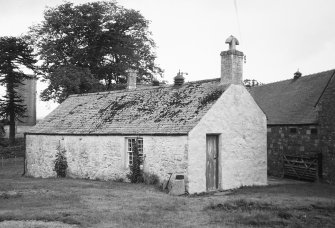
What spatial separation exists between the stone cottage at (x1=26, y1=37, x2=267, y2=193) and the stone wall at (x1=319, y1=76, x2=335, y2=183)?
3873 mm

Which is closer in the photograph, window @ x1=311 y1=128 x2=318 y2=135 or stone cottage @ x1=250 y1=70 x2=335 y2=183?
stone cottage @ x1=250 y1=70 x2=335 y2=183

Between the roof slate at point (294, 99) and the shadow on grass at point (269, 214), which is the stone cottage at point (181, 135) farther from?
the roof slate at point (294, 99)

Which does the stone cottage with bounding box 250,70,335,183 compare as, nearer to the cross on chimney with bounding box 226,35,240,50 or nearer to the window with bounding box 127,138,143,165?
the cross on chimney with bounding box 226,35,240,50

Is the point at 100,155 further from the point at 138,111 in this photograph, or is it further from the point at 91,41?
the point at 91,41

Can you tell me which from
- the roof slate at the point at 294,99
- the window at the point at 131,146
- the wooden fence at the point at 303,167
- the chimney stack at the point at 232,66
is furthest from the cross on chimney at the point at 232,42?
the wooden fence at the point at 303,167

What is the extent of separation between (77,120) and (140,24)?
22.4 m

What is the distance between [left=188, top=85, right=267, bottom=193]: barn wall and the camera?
679 inches

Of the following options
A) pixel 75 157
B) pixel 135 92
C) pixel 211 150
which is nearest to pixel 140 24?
pixel 135 92

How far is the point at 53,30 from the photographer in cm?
3969

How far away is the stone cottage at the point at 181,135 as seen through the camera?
1747 cm

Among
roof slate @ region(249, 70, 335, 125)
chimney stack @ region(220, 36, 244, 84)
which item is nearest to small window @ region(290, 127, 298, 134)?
roof slate @ region(249, 70, 335, 125)

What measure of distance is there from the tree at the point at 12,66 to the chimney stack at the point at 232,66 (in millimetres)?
33581

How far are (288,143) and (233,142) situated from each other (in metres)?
8.52

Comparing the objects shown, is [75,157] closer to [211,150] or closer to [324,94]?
[211,150]
